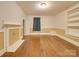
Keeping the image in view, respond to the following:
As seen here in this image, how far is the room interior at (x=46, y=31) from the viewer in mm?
2561

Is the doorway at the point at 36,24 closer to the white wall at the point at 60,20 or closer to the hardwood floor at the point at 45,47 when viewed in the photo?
the hardwood floor at the point at 45,47

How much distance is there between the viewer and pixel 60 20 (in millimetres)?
2812

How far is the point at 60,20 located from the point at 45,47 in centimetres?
78

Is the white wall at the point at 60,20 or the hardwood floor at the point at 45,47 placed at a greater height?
the white wall at the point at 60,20

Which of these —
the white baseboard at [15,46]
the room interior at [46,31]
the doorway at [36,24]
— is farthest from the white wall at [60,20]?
the white baseboard at [15,46]

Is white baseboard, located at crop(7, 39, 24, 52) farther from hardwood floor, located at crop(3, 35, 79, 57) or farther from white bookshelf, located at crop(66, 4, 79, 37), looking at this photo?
white bookshelf, located at crop(66, 4, 79, 37)

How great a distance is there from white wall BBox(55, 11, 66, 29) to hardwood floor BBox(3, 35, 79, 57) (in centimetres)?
32

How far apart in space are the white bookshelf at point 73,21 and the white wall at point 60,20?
0.32 feet

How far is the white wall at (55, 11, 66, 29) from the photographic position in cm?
281

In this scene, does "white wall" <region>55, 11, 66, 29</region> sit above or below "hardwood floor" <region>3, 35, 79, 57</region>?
above

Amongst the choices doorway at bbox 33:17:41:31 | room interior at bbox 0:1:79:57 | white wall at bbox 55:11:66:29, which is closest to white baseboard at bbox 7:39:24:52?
room interior at bbox 0:1:79:57

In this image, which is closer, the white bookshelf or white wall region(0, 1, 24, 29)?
white wall region(0, 1, 24, 29)

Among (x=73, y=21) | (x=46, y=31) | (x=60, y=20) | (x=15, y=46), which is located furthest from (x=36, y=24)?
(x=73, y=21)

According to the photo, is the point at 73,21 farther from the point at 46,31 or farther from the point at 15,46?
the point at 15,46
